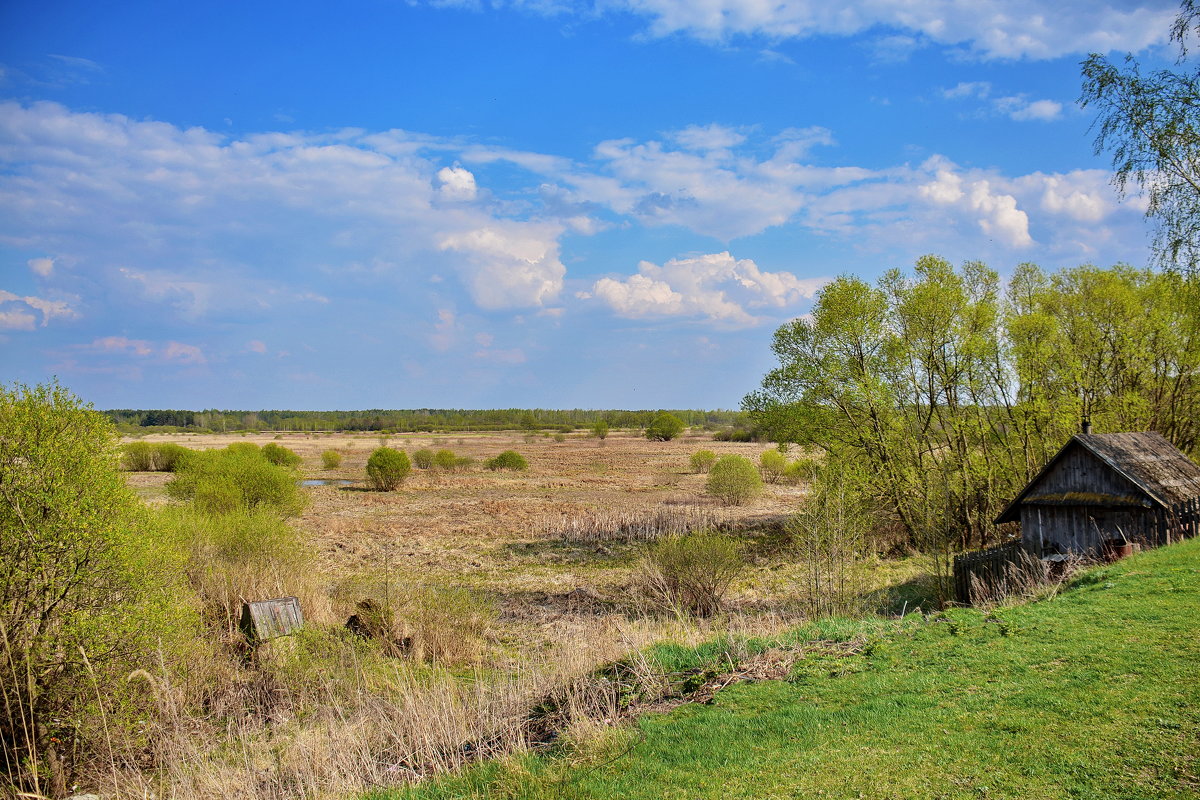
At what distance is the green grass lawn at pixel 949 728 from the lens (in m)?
5.09

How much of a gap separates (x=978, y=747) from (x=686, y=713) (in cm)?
311

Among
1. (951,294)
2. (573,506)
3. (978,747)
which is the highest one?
(951,294)

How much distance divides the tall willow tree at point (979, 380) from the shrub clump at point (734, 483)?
591 inches

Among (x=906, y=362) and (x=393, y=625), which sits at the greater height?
(x=906, y=362)

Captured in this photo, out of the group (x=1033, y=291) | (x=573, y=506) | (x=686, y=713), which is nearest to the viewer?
(x=686, y=713)

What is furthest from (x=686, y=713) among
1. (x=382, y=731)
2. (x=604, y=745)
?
(x=382, y=731)

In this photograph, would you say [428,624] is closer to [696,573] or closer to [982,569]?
[696,573]

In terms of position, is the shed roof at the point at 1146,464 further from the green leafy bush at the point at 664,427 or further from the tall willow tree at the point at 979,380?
the green leafy bush at the point at 664,427

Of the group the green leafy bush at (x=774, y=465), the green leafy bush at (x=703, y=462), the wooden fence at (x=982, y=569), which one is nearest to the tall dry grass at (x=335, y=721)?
the wooden fence at (x=982, y=569)

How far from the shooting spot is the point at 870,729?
6363 millimetres

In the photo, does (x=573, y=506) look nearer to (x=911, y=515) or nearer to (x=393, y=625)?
(x=911, y=515)

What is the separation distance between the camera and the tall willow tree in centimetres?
2264

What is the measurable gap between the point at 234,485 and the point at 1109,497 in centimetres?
2709

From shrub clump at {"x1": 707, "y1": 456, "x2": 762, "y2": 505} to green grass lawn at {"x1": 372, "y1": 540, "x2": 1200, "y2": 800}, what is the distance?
30486 millimetres
